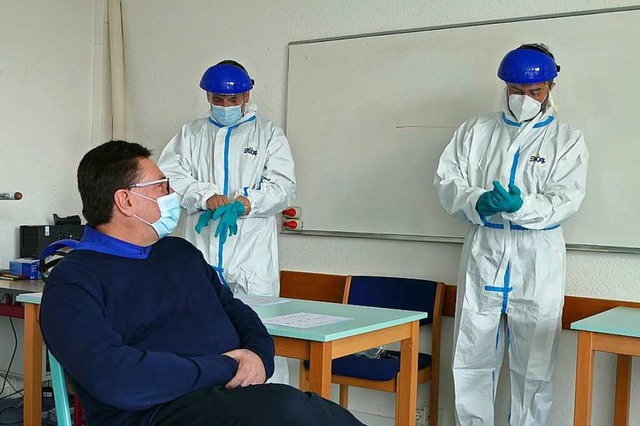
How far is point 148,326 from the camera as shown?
1.75 metres

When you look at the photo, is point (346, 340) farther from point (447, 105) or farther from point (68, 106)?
point (68, 106)

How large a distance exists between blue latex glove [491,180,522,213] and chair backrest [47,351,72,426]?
162 centimetres

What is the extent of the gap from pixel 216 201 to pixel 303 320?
3.47ft

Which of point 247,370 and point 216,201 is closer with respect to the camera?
point 247,370

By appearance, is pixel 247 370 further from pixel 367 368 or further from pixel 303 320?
pixel 367 368

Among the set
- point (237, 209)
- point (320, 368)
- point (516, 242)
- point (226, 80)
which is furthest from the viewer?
point (226, 80)

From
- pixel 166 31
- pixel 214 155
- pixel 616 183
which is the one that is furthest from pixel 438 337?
pixel 166 31

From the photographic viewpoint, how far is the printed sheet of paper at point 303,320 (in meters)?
2.22

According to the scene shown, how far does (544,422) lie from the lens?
118 inches

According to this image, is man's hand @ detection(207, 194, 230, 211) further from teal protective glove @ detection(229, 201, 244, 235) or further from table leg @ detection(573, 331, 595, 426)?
table leg @ detection(573, 331, 595, 426)

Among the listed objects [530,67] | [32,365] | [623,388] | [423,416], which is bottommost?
[423,416]

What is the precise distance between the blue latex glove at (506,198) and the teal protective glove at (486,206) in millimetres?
20

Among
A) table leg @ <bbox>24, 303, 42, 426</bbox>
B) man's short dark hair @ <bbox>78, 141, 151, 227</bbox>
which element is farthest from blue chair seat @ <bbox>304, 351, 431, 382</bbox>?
man's short dark hair @ <bbox>78, 141, 151, 227</bbox>

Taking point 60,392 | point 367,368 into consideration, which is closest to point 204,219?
point 367,368
